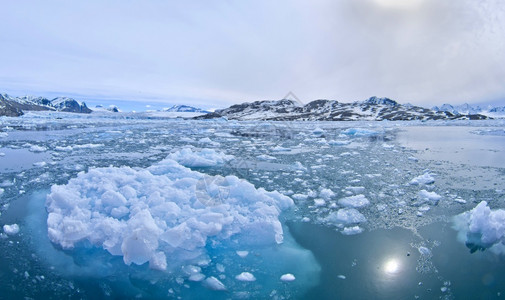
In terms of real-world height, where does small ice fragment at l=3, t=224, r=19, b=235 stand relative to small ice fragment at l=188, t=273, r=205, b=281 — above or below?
below

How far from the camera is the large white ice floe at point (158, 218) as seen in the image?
4.34 m

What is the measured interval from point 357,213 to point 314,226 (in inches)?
41.3

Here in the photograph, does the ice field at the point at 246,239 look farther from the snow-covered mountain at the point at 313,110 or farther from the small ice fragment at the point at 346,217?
the snow-covered mountain at the point at 313,110

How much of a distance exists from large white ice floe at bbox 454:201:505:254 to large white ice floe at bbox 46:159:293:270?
316cm

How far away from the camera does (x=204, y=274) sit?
3930mm

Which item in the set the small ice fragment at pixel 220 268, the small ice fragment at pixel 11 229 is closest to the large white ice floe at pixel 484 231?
the small ice fragment at pixel 220 268

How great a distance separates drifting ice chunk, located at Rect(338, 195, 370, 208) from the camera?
6255mm

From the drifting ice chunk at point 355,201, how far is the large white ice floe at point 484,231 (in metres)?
1.69

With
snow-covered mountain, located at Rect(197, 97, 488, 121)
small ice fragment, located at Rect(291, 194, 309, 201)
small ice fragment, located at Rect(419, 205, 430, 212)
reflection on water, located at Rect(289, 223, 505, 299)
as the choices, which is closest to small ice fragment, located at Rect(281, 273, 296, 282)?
reflection on water, located at Rect(289, 223, 505, 299)

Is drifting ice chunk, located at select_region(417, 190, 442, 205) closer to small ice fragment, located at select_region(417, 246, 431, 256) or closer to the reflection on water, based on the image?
the reflection on water

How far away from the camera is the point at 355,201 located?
639cm

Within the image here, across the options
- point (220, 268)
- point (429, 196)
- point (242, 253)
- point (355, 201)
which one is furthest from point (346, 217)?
point (220, 268)

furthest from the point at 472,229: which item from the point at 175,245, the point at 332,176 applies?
the point at 175,245

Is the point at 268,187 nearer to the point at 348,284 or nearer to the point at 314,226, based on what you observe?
the point at 314,226
